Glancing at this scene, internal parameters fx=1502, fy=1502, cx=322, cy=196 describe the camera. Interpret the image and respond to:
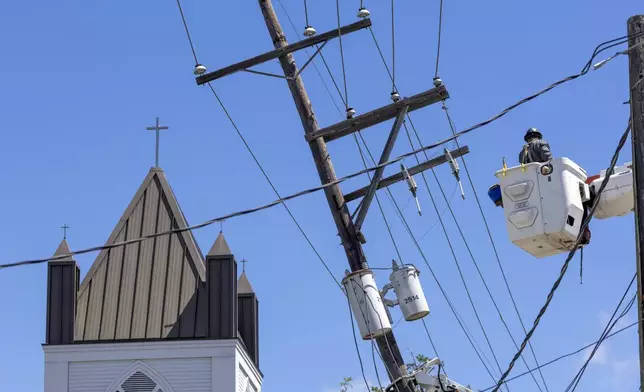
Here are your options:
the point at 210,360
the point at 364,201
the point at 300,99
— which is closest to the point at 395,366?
the point at 364,201

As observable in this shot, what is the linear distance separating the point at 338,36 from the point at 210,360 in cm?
1886

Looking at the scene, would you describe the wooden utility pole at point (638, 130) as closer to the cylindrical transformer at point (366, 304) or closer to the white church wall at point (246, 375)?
the cylindrical transformer at point (366, 304)

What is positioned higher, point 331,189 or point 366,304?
point 331,189

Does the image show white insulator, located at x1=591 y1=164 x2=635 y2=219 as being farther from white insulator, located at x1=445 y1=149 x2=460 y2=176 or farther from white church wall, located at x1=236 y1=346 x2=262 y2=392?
white church wall, located at x1=236 y1=346 x2=262 y2=392

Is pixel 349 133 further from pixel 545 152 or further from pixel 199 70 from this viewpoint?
pixel 545 152

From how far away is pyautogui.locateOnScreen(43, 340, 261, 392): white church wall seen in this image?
3703cm

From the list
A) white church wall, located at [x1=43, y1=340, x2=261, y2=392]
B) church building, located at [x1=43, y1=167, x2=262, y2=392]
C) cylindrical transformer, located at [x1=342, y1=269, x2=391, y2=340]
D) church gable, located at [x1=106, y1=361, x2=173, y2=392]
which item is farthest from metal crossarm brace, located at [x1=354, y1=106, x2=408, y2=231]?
church gable, located at [x1=106, y1=361, x2=173, y2=392]

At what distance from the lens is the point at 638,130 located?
12.1 metres

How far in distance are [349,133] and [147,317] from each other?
19.0m

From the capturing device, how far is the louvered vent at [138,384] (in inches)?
1462

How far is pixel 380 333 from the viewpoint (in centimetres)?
1842

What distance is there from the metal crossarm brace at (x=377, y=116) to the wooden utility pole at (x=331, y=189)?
0.14 m

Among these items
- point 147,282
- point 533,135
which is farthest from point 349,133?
point 147,282

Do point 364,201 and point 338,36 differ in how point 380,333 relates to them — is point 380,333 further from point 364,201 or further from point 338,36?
point 338,36
